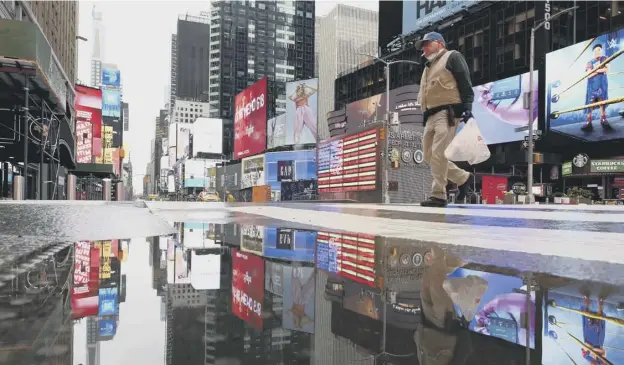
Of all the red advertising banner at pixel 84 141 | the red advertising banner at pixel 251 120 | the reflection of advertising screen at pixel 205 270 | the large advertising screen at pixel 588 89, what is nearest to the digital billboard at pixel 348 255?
the reflection of advertising screen at pixel 205 270

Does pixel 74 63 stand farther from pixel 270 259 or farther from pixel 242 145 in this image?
pixel 270 259

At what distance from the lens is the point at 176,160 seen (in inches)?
5094

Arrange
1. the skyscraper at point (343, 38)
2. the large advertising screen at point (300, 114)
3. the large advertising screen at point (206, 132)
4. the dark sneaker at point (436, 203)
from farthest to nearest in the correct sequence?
1. the large advertising screen at point (206, 132)
2. the skyscraper at point (343, 38)
3. the large advertising screen at point (300, 114)
4. the dark sneaker at point (436, 203)

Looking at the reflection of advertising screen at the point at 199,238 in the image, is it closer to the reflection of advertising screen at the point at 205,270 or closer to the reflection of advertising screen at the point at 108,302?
the reflection of advertising screen at the point at 205,270

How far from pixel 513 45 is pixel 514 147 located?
416 inches

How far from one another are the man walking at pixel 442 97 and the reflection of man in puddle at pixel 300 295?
5.02 metres

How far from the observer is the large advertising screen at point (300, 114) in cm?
6172

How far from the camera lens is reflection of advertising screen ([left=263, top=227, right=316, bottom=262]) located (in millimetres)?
2387

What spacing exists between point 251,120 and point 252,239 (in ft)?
232

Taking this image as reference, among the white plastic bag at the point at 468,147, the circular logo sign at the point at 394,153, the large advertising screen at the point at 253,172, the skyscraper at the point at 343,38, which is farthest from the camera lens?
the skyscraper at the point at 343,38

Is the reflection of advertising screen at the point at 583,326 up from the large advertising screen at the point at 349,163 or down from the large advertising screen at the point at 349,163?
down

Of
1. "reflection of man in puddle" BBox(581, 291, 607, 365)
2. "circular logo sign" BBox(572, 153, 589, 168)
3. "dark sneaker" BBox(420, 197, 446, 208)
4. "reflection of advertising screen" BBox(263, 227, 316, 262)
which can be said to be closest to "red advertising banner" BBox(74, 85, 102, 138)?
"dark sneaker" BBox(420, 197, 446, 208)

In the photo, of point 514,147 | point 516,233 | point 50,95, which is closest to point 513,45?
point 514,147

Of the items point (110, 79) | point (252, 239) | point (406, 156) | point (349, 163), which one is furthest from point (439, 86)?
point (110, 79)
